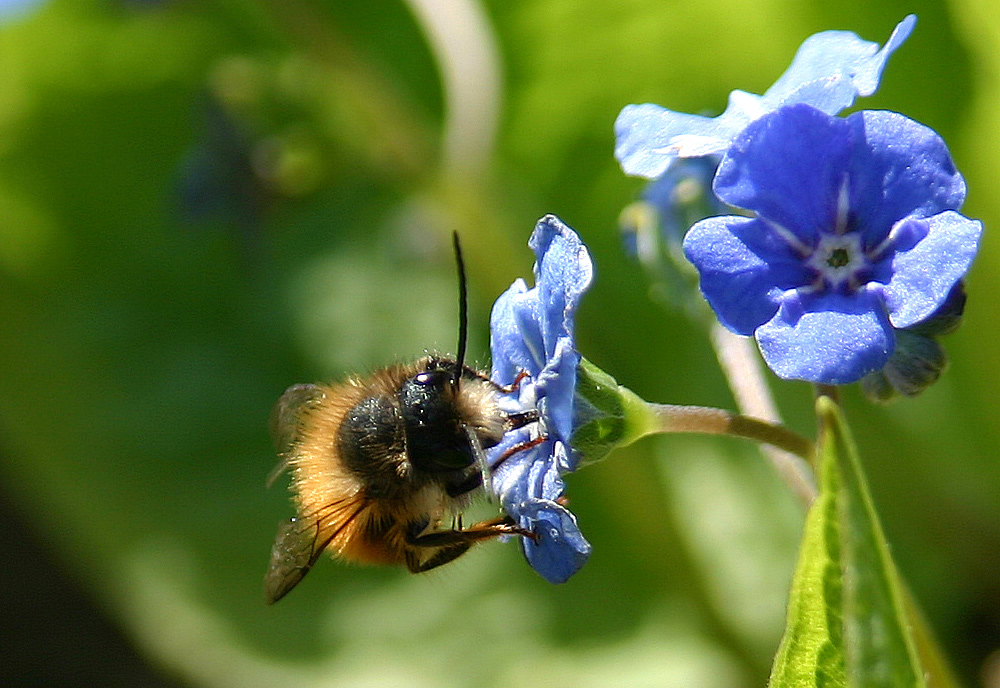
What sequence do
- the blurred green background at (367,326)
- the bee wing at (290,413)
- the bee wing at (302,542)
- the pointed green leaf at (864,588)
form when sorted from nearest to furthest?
the pointed green leaf at (864,588) < the bee wing at (302,542) < the bee wing at (290,413) < the blurred green background at (367,326)

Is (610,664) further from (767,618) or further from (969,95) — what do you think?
(969,95)

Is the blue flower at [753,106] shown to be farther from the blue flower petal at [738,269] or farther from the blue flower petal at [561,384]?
the blue flower petal at [561,384]

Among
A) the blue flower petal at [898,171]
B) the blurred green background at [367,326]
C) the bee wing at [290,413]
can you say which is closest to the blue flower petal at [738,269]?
the blue flower petal at [898,171]

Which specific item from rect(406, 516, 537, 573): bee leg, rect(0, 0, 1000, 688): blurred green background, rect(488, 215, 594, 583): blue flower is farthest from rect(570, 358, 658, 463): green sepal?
rect(0, 0, 1000, 688): blurred green background

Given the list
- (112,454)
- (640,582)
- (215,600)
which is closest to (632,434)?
(640,582)

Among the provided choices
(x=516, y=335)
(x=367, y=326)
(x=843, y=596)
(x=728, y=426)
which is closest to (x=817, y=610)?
(x=843, y=596)

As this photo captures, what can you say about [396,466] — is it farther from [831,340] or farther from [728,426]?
[831,340]
